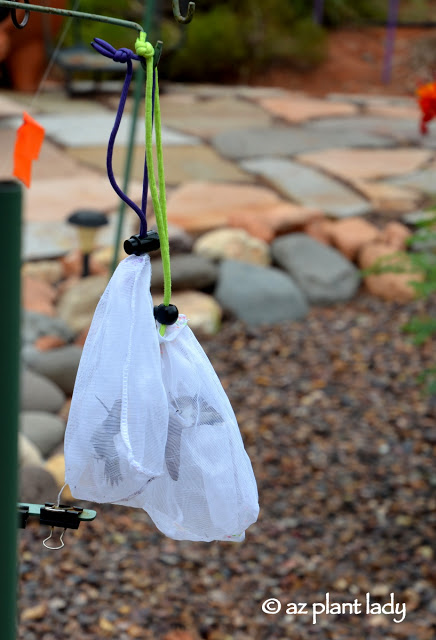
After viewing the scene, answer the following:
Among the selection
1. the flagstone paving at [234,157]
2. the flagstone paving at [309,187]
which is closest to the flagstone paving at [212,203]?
the flagstone paving at [234,157]

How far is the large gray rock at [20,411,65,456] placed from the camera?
8.93ft

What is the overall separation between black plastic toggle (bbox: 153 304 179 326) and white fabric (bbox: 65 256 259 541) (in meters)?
0.02

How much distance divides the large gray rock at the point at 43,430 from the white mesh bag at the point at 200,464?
1.83 m

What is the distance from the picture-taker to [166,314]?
856mm

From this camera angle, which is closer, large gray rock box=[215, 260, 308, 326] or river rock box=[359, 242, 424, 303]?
large gray rock box=[215, 260, 308, 326]

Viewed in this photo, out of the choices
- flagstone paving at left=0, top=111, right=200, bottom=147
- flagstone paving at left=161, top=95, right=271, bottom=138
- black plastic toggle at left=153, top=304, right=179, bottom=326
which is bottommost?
flagstone paving at left=161, top=95, right=271, bottom=138

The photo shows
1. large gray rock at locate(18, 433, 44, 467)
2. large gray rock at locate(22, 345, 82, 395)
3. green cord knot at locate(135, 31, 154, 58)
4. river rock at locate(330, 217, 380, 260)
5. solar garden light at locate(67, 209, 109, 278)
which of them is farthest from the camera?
river rock at locate(330, 217, 380, 260)

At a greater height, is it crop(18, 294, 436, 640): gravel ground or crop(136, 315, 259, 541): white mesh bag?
crop(136, 315, 259, 541): white mesh bag

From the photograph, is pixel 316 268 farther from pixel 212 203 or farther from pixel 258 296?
pixel 212 203

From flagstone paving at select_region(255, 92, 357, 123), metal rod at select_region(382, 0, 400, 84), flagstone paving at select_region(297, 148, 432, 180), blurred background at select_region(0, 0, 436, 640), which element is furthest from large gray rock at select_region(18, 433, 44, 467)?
metal rod at select_region(382, 0, 400, 84)

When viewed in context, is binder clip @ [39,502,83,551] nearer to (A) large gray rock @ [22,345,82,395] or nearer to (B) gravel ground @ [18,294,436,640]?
(B) gravel ground @ [18,294,436,640]

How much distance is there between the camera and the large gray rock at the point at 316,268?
13.0 feet

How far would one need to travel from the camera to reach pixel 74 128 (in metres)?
5.99

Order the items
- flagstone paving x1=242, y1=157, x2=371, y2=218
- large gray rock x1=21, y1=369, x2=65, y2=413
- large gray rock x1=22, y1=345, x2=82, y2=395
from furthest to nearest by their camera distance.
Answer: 1. flagstone paving x1=242, y1=157, x2=371, y2=218
2. large gray rock x1=22, y1=345, x2=82, y2=395
3. large gray rock x1=21, y1=369, x2=65, y2=413
